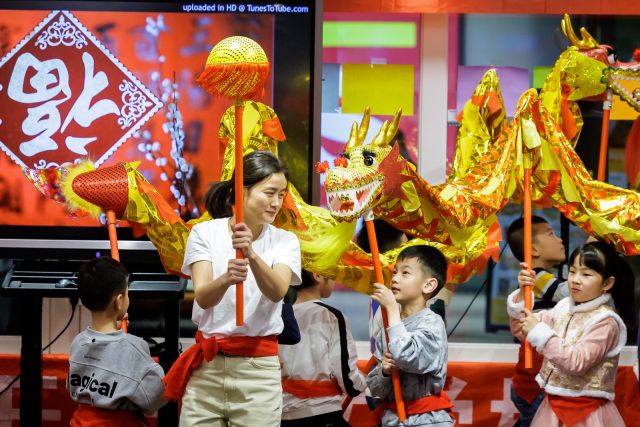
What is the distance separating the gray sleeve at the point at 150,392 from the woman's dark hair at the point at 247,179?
1.60 ft

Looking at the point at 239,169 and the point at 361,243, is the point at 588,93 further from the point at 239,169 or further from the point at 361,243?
the point at 239,169

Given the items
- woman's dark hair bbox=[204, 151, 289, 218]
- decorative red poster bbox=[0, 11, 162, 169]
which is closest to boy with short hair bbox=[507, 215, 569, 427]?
woman's dark hair bbox=[204, 151, 289, 218]

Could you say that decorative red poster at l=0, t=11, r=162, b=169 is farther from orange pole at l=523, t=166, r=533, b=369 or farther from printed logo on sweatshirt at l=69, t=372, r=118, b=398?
orange pole at l=523, t=166, r=533, b=369

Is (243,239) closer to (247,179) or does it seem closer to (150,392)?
(247,179)

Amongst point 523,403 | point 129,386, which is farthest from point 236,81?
point 523,403

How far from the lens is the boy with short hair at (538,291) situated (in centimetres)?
382

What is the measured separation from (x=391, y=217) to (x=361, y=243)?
1.07 meters

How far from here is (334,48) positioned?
453 centimetres

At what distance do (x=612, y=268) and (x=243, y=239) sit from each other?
130 cm

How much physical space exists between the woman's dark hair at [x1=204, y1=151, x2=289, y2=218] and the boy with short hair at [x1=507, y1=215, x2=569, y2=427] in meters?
1.38

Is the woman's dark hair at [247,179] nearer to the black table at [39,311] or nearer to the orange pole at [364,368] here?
the black table at [39,311]

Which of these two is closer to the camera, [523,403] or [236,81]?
[236,81]

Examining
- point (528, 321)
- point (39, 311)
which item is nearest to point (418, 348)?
point (528, 321)

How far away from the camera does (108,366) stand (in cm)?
299
